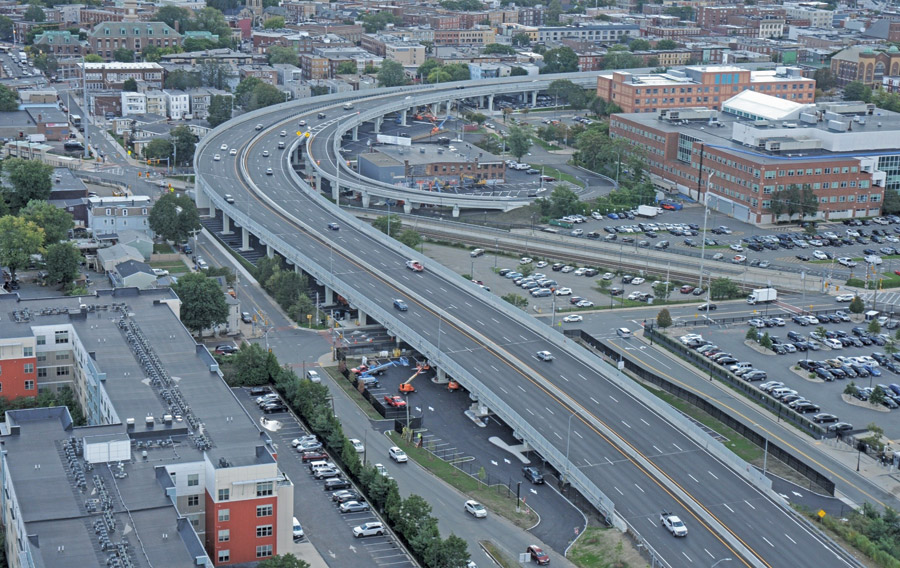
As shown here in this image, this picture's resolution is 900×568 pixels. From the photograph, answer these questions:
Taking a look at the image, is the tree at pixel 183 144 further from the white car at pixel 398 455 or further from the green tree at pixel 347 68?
the white car at pixel 398 455

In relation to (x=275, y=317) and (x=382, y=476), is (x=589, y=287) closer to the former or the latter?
(x=275, y=317)

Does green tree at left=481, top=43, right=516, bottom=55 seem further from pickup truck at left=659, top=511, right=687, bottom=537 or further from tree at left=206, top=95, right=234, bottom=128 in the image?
pickup truck at left=659, top=511, right=687, bottom=537

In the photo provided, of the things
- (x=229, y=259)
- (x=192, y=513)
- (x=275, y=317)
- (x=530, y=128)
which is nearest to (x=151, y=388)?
(x=192, y=513)

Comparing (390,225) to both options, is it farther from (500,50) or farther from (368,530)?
(500,50)

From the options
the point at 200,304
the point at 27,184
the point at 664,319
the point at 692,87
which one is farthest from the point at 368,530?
the point at 692,87

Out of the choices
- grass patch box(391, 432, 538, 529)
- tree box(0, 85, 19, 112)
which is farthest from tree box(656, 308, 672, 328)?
tree box(0, 85, 19, 112)

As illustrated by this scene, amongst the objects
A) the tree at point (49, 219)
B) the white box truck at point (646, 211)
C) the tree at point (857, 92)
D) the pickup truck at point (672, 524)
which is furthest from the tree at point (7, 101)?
the pickup truck at point (672, 524)
